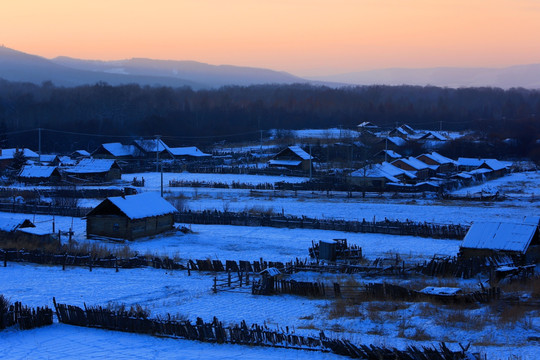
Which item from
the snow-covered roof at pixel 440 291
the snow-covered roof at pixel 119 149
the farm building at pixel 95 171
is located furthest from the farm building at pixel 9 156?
the snow-covered roof at pixel 440 291

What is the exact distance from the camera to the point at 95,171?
62094 mm

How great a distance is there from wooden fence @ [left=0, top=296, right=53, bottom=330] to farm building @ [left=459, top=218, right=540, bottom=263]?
16542mm

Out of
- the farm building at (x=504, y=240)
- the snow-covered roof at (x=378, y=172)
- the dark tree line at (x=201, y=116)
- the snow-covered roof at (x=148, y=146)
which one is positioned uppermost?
the dark tree line at (x=201, y=116)

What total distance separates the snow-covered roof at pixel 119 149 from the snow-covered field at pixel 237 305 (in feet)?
131

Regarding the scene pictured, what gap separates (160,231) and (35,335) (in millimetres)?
18749

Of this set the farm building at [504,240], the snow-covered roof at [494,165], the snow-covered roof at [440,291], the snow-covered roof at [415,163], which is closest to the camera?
the snow-covered roof at [440,291]

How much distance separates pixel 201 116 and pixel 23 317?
113004mm

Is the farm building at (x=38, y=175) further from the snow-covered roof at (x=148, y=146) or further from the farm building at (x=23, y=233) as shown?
the farm building at (x=23, y=233)

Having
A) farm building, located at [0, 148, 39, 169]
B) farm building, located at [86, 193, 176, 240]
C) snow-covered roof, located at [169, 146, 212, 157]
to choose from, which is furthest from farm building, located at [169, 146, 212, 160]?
farm building, located at [86, 193, 176, 240]

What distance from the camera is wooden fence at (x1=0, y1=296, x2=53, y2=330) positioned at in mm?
17562

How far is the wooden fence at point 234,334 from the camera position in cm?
1359

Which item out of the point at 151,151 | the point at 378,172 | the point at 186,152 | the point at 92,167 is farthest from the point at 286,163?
the point at 151,151

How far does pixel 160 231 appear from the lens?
35719 mm

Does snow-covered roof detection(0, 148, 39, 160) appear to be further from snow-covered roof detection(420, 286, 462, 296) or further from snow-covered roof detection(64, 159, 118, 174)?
snow-covered roof detection(420, 286, 462, 296)
